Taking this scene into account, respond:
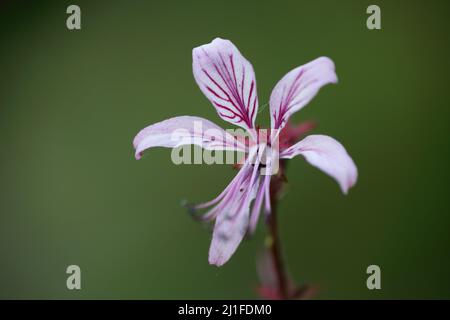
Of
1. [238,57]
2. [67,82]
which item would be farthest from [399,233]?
[67,82]

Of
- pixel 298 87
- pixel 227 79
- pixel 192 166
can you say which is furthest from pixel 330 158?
pixel 192 166

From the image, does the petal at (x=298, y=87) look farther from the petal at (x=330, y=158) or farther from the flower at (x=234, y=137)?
the petal at (x=330, y=158)

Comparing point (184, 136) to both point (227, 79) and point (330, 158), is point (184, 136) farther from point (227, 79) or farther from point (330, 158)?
point (330, 158)

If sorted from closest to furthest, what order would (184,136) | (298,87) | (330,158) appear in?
(330,158), (298,87), (184,136)

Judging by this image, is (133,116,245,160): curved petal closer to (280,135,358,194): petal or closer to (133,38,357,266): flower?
(133,38,357,266): flower

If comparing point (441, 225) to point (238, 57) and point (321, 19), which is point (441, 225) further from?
point (238, 57)

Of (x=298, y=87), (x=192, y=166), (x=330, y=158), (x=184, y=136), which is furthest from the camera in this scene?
(x=192, y=166)
